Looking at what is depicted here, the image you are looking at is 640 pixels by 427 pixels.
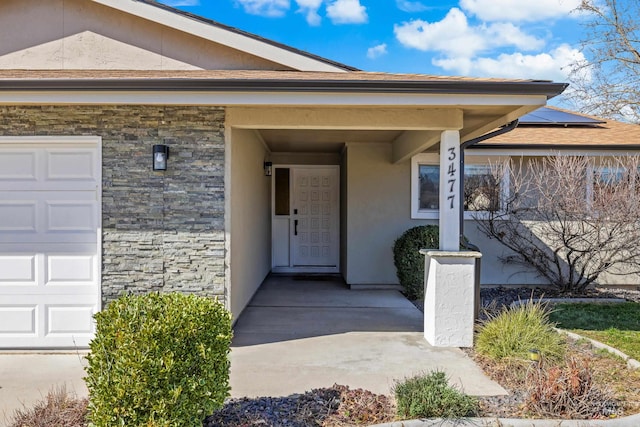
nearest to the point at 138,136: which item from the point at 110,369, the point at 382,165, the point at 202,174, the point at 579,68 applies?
the point at 202,174

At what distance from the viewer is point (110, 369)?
2906 millimetres

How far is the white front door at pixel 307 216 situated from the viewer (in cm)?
1138

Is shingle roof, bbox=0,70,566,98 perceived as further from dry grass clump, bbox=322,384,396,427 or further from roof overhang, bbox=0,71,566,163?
dry grass clump, bbox=322,384,396,427

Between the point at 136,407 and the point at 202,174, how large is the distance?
3.11 metres

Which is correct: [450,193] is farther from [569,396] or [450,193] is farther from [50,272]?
[50,272]

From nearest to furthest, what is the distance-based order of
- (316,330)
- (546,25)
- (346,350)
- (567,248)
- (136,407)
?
(136,407), (346,350), (316,330), (567,248), (546,25)

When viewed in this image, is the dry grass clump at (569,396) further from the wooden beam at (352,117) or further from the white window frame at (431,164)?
the white window frame at (431,164)

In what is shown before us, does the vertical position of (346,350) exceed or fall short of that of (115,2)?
it falls short

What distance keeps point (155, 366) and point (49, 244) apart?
348 centimetres

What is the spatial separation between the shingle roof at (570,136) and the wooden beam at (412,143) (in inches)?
75.1

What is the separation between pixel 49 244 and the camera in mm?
5344

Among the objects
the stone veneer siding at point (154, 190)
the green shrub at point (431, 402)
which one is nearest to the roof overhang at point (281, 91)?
the stone veneer siding at point (154, 190)

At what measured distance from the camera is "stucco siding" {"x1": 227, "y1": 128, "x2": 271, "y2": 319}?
5688mm

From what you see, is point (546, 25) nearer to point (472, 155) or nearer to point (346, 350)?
point (472, 155)
